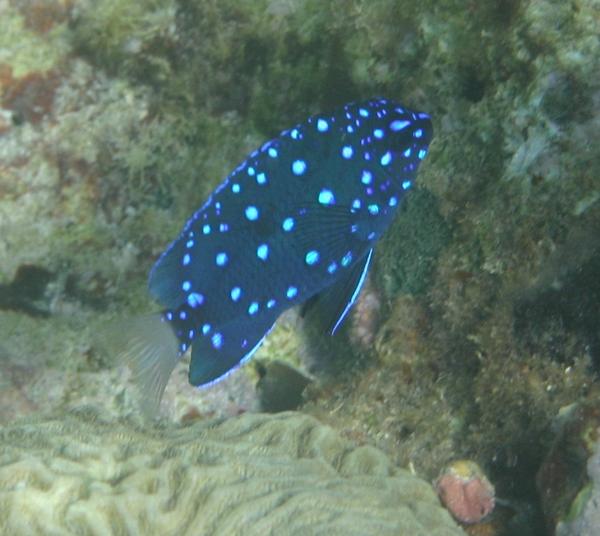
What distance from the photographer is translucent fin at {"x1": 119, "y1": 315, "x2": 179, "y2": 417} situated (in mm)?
2828

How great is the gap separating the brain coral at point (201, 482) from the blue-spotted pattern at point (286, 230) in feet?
2.17

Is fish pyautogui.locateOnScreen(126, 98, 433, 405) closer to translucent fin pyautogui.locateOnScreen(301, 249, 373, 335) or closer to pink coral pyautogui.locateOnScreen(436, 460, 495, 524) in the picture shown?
translucent fin pyautogui.locateOnScreen(301, 249, 373, 335)

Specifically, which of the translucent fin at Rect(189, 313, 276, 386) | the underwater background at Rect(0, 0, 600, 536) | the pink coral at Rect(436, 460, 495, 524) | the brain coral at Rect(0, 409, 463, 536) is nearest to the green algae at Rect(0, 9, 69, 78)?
the underwater background at Rect(0, 0, 600, 536)

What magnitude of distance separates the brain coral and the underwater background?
13mm

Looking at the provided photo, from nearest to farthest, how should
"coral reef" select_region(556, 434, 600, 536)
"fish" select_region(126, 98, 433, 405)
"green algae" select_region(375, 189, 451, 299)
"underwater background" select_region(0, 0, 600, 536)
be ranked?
1. "fish" select_region(126, 98, 433, 405)
2. "coral reef" select_region(556, 434, 600, 536)
3. "underwater background" select_region(0, 0, 600, 536)
4. "green algae" select_region(375, 189, 451, 299)

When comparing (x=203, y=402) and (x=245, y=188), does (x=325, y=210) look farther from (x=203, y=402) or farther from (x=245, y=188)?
(x=203, y=402)

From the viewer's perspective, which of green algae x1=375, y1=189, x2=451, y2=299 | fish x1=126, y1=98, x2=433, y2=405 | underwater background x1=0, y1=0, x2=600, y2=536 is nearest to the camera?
fish x1=126, y1=98, x2=433, y2=405

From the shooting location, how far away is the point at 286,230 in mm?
2756

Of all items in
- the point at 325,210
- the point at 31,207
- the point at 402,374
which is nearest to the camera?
the point at 325,210

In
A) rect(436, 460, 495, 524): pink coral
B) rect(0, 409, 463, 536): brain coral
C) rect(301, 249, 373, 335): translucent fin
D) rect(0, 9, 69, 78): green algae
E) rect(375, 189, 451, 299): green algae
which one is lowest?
rect(436, 460, 495, 524): pink coral

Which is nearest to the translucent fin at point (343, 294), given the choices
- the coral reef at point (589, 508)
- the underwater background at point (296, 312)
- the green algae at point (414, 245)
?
the underwater background at point (296, 312)

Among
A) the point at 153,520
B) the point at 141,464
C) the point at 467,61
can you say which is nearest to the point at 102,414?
the point at 141,464

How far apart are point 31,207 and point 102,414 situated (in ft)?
5.49

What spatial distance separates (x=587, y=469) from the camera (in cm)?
301
